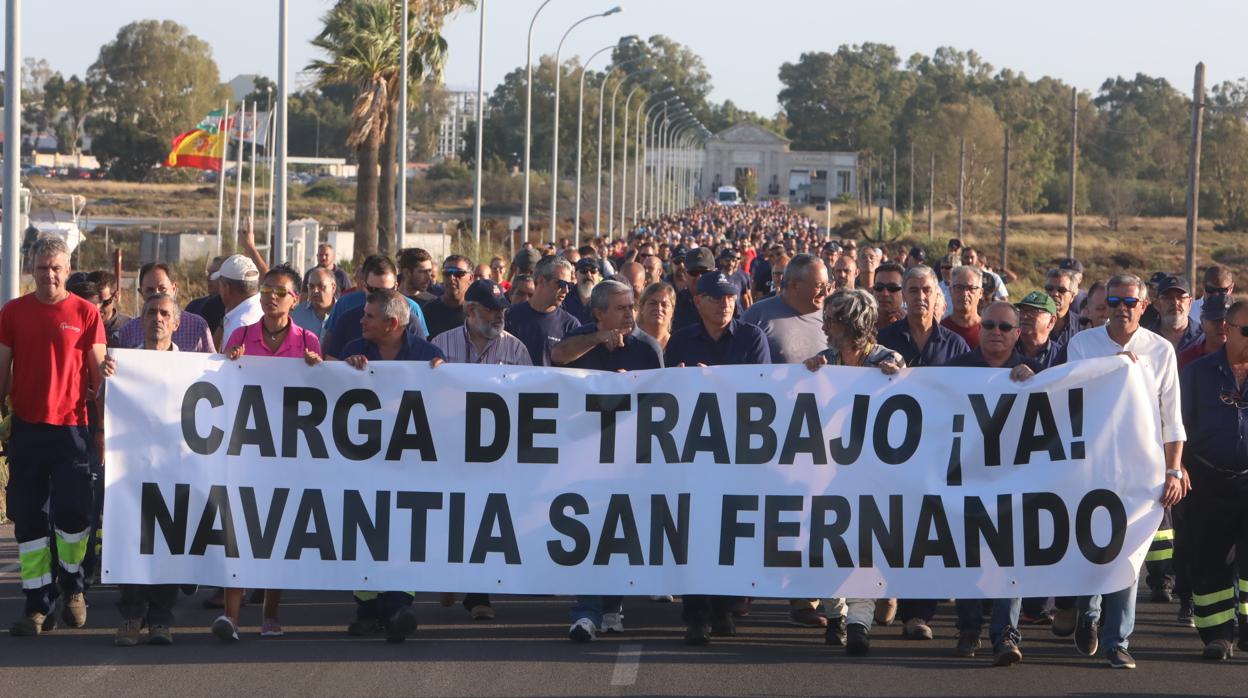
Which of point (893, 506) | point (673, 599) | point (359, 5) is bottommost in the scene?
point (673, 599)

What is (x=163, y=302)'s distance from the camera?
913cm

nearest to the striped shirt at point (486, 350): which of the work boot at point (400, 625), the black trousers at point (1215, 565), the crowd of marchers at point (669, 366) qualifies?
the crowd of marchers at point (669, 366)

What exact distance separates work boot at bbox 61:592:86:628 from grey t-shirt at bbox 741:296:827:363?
13.4ft

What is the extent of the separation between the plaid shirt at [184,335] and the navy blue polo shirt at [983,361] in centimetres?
394

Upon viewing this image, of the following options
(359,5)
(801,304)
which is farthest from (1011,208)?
(801,304)

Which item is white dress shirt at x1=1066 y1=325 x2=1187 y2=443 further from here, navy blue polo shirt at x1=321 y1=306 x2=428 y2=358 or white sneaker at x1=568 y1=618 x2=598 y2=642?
navy blue polo shirt at x1=321 y1=306 x2=428 y2=358

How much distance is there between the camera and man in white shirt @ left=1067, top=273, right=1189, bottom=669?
8.52 meters

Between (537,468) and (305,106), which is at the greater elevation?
(305,106)

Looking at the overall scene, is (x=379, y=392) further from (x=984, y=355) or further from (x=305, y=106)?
(x=305, y=106)

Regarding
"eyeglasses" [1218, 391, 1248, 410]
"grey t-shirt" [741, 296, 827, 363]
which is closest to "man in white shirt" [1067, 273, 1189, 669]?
"eyeglasses" [1218, 391, 1248, 410]

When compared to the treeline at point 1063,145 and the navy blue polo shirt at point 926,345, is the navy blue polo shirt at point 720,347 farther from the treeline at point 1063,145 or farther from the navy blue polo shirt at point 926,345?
the treeline at point 1063,145

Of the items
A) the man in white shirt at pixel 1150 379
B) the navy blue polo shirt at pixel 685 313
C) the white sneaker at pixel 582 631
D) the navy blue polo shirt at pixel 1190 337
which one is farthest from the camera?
the navy blue polo shirt at pixel 685 313

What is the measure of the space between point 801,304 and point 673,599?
1.93 meters

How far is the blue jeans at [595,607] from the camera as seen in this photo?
29.5 feet
